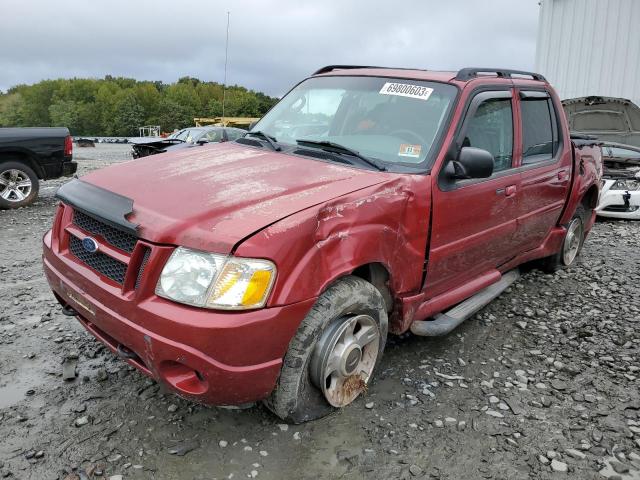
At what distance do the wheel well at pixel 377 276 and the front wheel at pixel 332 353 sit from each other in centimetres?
11

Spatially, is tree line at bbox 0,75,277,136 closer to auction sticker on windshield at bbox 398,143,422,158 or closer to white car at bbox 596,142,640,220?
white car at bbox 596,142,640,220

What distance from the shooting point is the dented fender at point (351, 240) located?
2346 millimetres

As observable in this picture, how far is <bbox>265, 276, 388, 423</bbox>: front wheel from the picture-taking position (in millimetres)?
2551

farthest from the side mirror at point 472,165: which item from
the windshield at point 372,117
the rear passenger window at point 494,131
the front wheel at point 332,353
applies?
the front wheel at point 332,353

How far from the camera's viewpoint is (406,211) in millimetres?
2941

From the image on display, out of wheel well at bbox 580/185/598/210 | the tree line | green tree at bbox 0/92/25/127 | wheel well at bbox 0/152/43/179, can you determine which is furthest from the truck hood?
green tree at bbox 0/92/25/127

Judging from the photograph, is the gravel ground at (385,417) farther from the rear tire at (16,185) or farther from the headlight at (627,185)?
the headlight at (627,185)

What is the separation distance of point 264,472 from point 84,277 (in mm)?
1321

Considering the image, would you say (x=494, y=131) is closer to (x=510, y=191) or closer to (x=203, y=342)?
(x=510, y=191)

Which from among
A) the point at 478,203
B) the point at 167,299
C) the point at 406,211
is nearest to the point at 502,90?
the point at 478,203

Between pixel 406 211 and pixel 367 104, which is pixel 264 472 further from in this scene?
pixel 367 104

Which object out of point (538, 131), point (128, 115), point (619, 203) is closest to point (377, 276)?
point (538, 131)

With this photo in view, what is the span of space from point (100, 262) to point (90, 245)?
0.10 metres

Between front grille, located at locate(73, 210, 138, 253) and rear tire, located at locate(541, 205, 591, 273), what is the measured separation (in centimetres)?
434
